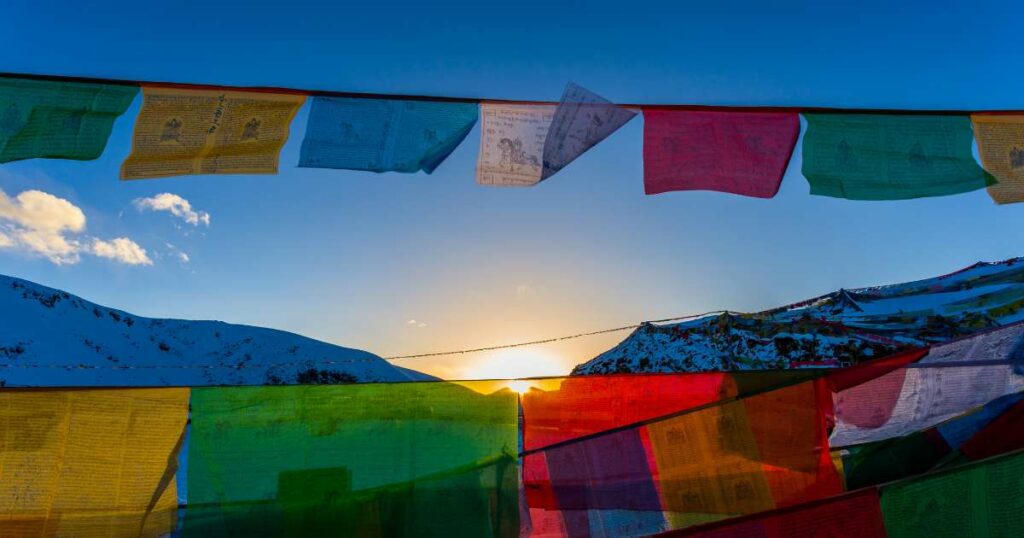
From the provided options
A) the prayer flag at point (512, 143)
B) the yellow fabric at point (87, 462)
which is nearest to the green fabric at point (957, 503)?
the prayer flag at point (512, 143)

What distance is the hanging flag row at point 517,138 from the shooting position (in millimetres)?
4516

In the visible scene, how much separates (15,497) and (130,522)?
1.97 ft

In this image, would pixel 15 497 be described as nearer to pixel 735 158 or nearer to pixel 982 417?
pixel 735 158

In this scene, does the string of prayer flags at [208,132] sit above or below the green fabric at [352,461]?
above

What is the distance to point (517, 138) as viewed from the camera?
4648mm

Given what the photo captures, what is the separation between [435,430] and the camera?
4.20m

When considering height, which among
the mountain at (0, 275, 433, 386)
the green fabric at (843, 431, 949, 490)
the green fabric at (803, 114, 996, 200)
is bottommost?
the green fabric at (843, 431, 949, 490)

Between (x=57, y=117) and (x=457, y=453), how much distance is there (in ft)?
10.8

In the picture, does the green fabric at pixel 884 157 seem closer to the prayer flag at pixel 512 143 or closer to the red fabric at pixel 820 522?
the prayer flag at pixel 512 143

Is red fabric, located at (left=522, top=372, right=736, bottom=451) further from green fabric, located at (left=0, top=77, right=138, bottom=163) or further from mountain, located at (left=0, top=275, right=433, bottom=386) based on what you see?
mountain, located at (left=0, top=275, right=433, bottom=386)

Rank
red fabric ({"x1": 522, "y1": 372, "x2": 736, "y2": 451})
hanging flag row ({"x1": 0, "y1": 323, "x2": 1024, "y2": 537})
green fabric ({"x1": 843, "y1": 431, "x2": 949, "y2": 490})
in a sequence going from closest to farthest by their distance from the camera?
green fabric ({"x1": 843, "y1": 431, "x2": 949, "y2": 490})
hanging flag row ({"x1": 0, "y1": 323, "x2": 1024, "y2": 537})
red fabric ({"x1": 522, "y1": 372, "x2": 736, "y2": 451})

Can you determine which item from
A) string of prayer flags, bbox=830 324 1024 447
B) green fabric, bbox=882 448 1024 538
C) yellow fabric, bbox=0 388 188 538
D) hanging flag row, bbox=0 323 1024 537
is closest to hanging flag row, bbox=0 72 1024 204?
string of prayer flags, bbox=830 324 1024 447

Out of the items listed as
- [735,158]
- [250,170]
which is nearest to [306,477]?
[250,170]

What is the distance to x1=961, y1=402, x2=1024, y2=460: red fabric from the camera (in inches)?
139
